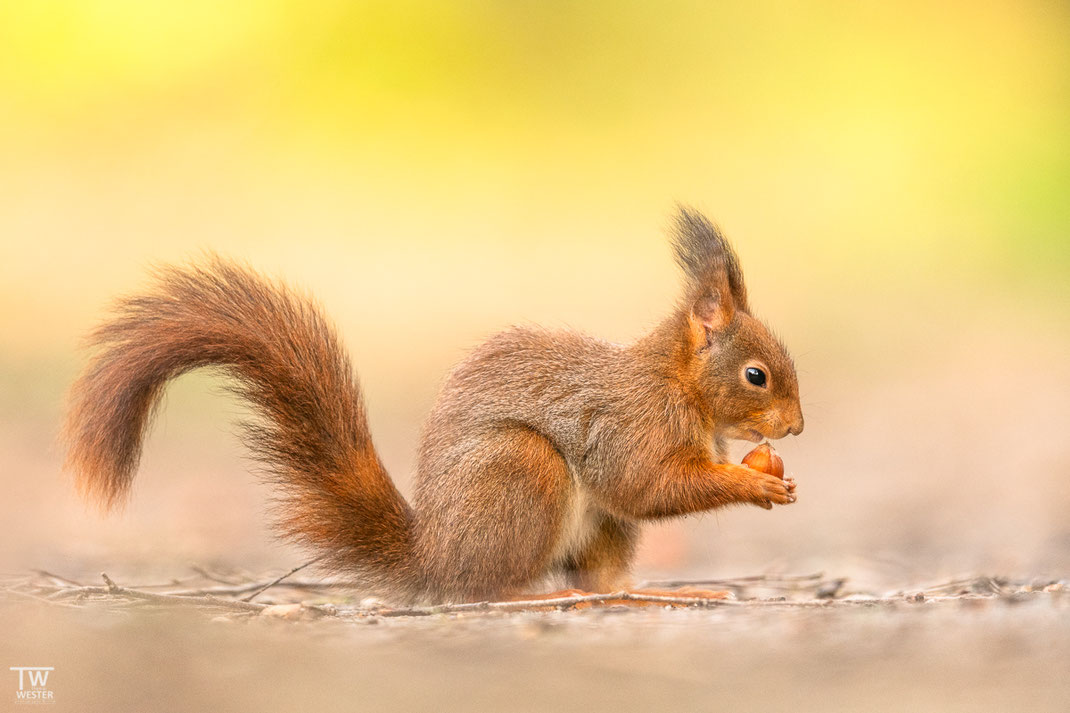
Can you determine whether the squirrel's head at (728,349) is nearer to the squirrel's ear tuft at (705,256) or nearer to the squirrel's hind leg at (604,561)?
the squirrel's ear tuft at (705,256)

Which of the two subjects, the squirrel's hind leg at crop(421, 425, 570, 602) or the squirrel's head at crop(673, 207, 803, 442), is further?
the squirrel's head at crop(673, 207, 803, 442)

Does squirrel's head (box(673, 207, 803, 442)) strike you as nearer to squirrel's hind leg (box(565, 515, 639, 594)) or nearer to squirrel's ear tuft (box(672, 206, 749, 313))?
squirrel's ear tuft (box(672, 206, 749, 313))

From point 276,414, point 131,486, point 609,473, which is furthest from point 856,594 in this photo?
point 131,486

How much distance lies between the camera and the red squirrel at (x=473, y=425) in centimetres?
379

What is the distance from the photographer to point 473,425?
3.91m

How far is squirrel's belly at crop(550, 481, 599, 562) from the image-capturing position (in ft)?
12.9

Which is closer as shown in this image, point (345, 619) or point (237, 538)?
point (345, 619)

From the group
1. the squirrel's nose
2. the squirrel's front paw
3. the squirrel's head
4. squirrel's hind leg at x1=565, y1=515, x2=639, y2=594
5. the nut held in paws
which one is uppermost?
the squirrel's head

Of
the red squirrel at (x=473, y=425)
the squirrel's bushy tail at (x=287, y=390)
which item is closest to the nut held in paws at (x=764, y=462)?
the red squirrel at (x=473, y=425)

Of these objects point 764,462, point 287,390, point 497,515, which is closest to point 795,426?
point 764,462

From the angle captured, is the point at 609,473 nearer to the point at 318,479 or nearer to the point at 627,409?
the point at 627,409

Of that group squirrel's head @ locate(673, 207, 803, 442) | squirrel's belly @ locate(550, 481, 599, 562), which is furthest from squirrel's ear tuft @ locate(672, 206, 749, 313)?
squirrel's belly @ locate(550, 481, 599, 562)

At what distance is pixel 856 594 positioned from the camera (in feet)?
14.6

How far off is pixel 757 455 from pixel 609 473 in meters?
0.54
